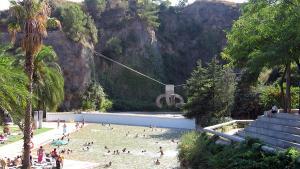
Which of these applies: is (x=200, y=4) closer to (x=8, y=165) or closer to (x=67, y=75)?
(x=67, y=75)

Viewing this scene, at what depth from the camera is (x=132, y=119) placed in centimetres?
4525

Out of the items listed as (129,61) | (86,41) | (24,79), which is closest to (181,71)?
(129,61)

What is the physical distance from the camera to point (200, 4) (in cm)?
7762

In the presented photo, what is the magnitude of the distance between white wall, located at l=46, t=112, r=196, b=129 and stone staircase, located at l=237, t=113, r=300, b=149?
20646mm

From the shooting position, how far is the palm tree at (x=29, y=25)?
698 inches

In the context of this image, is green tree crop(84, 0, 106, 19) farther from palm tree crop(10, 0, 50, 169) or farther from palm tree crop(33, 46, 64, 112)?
palm tree crop(10, 0, 50, 169)

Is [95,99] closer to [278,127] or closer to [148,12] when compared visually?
[148,12]

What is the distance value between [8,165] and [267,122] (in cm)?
1270

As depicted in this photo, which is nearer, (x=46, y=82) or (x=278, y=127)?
(x=278, y=127)

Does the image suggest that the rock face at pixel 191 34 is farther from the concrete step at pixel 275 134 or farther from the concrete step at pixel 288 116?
the concrete step at pixel 288 116

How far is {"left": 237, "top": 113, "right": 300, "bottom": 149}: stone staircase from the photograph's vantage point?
15446mm

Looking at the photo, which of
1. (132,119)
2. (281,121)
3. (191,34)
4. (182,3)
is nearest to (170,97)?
(132,119)

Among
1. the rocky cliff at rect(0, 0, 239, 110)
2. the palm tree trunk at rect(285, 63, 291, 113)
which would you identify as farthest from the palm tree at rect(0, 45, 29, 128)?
the rocky cliff at rect(0, 0, 239, 110)

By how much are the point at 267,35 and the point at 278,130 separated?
400 cm
